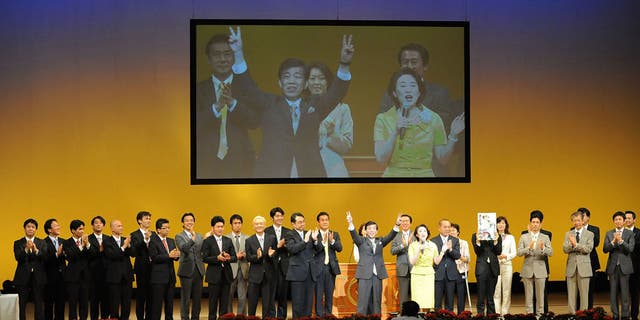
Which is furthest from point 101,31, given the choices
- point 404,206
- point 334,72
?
point 404,206

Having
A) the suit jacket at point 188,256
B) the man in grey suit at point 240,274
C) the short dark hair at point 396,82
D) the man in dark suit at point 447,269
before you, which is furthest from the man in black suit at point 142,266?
the short dark hair at point 396,82

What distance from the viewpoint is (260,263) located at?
9.46 meters

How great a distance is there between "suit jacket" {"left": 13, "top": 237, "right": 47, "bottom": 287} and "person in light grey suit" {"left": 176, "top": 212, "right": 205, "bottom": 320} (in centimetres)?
140

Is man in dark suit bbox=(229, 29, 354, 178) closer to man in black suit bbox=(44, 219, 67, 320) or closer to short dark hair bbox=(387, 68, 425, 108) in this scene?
short dark hair bbox=(387, 68, 425, 108)

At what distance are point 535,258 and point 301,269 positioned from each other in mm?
2601

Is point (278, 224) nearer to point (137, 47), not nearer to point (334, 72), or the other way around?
point (334, 72)

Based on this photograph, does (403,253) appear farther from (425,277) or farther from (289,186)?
(289,186)

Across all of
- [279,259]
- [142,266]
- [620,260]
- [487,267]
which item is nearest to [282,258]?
[279,259]

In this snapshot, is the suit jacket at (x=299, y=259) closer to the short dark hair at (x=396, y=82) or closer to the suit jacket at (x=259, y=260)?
the suit jacket at (x=259, y=260)

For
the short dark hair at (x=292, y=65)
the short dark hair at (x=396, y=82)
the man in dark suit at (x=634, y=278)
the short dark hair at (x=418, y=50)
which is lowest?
the man in dark suit at (x=634, y=278)

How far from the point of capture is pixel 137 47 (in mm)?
11836

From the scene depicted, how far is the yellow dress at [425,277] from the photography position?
9539 mm

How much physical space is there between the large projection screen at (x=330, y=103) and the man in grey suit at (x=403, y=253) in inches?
88.3

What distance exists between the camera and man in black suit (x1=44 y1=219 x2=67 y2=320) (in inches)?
366
